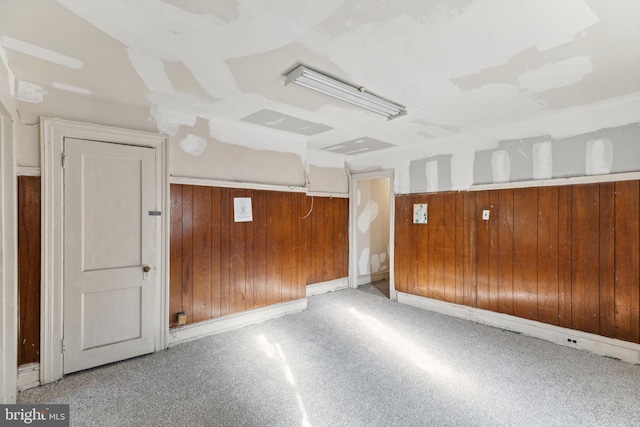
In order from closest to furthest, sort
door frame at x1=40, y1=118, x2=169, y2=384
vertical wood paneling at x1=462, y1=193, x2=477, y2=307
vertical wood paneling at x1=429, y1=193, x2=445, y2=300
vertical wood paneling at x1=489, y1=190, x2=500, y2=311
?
door frame at x1=40, y1=118, x2=169, y2=384
vertical wood paneling at x1=489, y1=190, x2=500, y2=311
vertical wood paneling at x1=462, y1=193, x2=477, y2=307
vertical wood paneling at x1=429, y1=193, x2=445, y2=300

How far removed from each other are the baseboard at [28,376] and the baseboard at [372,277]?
4.54 meters

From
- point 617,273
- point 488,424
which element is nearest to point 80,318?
point 488,424

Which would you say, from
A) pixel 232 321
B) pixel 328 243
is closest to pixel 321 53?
pixel 232 321

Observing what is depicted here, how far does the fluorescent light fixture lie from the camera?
2.22 m

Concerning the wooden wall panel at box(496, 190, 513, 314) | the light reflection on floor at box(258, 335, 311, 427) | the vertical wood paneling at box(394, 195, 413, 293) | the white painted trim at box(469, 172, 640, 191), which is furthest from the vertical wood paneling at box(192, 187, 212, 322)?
the wooden wall panel at box(496, 190, 513, 314)

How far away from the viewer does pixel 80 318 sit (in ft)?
8.49

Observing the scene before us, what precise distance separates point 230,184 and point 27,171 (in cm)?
173

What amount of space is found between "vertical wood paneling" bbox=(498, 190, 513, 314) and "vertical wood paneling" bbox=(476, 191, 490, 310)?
5.5 inches

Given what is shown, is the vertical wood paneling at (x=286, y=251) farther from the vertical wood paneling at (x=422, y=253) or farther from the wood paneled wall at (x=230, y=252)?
the vertical wood paneling at (x=422, y=253)

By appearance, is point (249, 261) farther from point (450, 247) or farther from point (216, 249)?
point (450, 247)

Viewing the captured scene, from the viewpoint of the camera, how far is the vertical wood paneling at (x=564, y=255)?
309 centimetres

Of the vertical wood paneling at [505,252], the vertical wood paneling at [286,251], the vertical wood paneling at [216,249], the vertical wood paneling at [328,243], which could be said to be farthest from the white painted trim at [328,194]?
the vertical wood paneling at [505,252]

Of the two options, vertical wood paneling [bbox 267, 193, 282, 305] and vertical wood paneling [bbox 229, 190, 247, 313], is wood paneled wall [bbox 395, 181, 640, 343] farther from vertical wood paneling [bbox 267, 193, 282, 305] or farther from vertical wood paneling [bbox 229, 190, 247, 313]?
vertical wood paneling [bbox 229, 190, 247, 313]

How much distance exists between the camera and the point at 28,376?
236 cm
